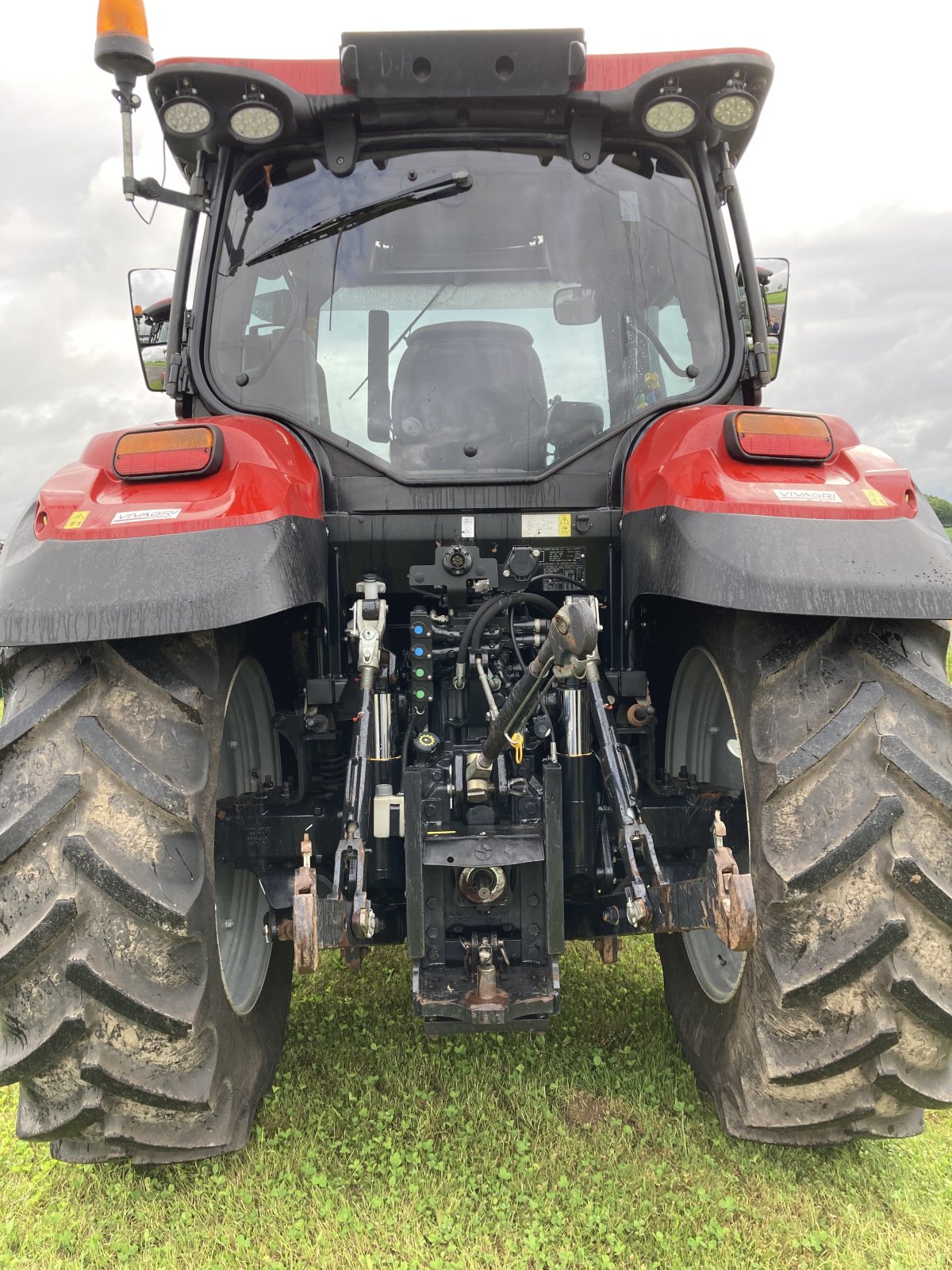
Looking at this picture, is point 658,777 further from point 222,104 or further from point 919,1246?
point 222,104

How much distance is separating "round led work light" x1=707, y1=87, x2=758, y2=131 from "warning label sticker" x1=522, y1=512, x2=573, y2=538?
50.8 inches

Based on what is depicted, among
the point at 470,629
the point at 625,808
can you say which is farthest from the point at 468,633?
the point at 625,808

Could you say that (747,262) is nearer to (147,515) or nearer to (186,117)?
(186,117)

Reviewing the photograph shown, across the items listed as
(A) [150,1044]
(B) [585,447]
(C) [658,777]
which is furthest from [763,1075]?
(B) [585,447]

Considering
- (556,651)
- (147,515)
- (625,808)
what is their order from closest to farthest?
(556,651) → (147,515) → (625,808)

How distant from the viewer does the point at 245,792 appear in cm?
285

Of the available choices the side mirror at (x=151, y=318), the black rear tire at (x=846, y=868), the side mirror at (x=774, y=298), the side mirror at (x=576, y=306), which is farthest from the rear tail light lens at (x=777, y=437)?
the side mirror at (x=151, y=318)

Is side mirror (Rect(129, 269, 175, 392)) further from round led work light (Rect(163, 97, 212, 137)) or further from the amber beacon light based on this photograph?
the amber beacon light

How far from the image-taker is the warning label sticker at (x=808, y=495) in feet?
7.11

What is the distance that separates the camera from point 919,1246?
2229 millimetres

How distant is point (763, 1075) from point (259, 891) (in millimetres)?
1590

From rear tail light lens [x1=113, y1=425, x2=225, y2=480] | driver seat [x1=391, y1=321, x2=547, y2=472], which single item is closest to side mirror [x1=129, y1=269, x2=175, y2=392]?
driver seat [x1=391, y1=321, x2=547, y2=472]

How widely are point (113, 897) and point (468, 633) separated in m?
1.08

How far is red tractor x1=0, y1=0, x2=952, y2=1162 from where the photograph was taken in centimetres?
206
